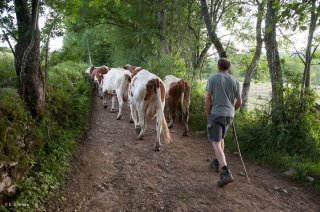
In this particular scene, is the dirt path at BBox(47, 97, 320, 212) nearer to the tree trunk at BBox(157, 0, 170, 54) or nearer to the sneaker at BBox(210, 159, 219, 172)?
the sneaker at BBox(210, 159, 219, 172)

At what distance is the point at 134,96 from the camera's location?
7.13m

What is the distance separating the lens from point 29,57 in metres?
5.26

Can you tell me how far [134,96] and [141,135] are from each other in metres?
1.03

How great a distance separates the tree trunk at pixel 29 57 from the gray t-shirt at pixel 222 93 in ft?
10.4

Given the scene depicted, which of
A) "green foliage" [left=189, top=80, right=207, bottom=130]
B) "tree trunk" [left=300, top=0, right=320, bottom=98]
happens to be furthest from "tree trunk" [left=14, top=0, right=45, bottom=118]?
"tree trunk" [left=300, top=0, right=320, bottom=98]

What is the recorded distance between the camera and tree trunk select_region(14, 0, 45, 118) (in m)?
5.04

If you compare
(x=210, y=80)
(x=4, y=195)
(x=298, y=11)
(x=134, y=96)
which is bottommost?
(x=4, y=195)

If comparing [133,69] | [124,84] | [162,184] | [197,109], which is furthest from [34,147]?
[133,69]

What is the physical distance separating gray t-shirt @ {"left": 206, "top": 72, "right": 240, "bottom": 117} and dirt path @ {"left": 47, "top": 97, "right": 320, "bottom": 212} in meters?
1.31

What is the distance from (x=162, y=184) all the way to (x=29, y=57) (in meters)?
3.30

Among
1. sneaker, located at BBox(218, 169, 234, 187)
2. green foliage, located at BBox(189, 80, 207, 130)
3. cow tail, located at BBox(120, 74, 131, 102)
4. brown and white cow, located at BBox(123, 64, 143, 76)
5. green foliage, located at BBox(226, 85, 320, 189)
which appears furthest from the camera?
brown and white cow, located at BBox(123, 64, 143, 76)

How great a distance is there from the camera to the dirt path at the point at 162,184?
447cm

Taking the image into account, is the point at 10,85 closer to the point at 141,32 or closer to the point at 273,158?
the point at 273,158

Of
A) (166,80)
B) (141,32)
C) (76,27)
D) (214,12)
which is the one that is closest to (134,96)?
(166,80)
